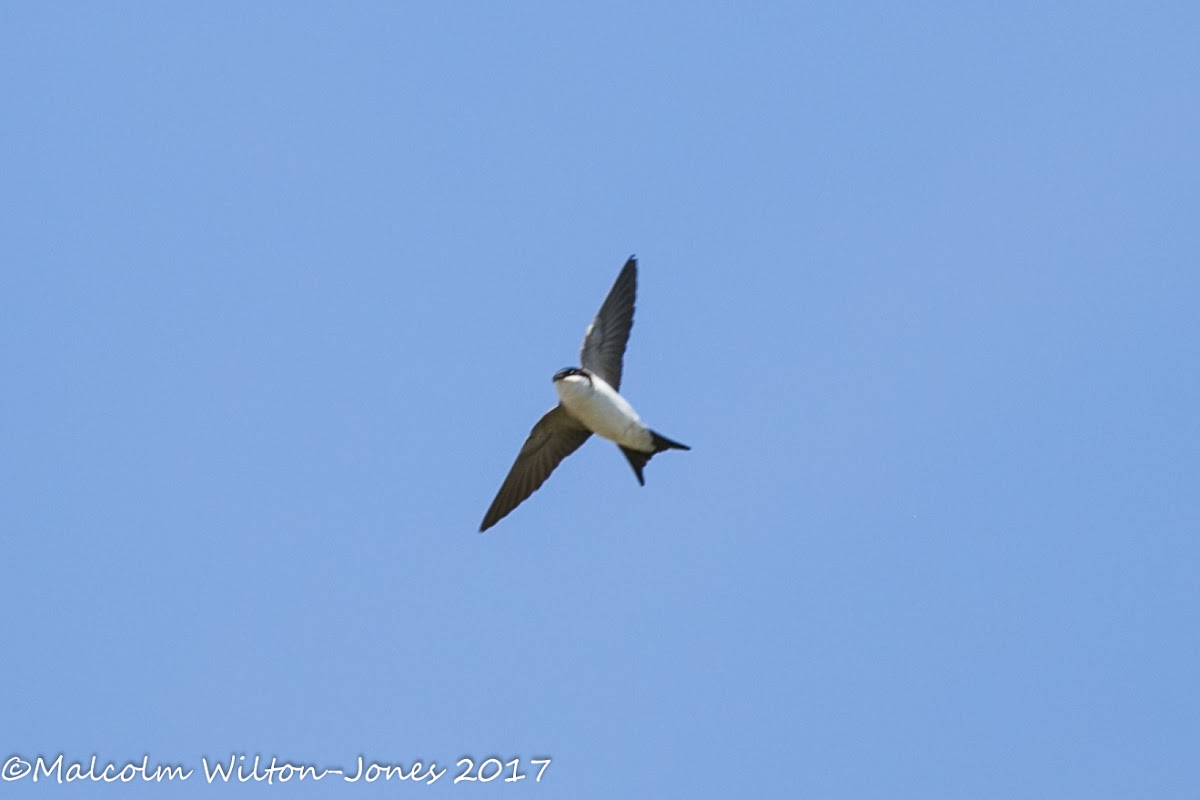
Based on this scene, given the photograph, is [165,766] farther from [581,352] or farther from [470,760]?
[581,352]

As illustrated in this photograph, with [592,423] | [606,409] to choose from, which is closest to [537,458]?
[592,423]

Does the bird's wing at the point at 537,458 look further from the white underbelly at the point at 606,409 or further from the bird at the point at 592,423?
the white underbelly at the point at 606,409

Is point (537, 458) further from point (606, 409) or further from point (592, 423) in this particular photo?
point (606, 409)

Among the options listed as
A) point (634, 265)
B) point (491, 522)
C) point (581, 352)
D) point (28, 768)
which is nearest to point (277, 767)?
point (28, 768)

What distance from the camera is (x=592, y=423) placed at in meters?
12.5

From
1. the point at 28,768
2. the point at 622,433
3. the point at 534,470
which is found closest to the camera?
the point at 28,768

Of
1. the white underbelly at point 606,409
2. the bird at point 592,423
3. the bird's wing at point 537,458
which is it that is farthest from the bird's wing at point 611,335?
the white underbelly at point 606,409

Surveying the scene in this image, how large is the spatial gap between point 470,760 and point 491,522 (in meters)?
2.37

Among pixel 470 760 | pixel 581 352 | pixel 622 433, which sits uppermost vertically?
pixel 581 352

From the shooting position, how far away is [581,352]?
13109mm

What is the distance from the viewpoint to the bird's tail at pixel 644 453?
12.3 meters

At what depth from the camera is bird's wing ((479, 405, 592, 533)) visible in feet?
42.4

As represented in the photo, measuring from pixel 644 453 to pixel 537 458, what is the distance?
1064mm

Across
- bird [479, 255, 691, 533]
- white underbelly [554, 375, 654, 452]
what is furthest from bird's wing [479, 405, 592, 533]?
white underbelly [554, 375, 654, 452]
